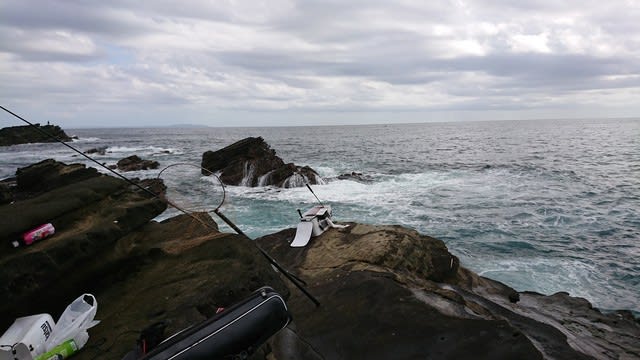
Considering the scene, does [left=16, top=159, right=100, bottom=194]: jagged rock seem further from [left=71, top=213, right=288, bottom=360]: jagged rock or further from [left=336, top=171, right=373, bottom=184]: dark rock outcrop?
[left=336, top=171, right=373, bottom=184]: dark rock outcrop

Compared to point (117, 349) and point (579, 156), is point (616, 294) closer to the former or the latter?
point (117, 349)

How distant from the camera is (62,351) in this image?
15.6 feet

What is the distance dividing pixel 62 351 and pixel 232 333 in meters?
2.53

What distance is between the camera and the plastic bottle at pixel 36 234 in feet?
19.0

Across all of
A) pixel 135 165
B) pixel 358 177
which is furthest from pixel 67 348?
pixel 135 165

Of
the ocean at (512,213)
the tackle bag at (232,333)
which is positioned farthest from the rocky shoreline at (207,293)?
the ocean at (512,213)

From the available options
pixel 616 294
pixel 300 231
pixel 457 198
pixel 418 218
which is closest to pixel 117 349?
pixel 300 231

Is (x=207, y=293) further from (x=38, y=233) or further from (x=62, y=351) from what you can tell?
(x=38, y=233)

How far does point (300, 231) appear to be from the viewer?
12.1m

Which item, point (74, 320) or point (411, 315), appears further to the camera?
point (411, 315)

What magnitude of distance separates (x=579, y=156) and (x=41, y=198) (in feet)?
187

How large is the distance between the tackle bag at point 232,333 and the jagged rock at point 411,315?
214 cm

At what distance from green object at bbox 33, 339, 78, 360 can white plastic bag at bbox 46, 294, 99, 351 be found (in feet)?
0.32

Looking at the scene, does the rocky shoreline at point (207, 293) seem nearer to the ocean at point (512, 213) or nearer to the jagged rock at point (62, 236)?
the jagged rock at point (62, 236)
